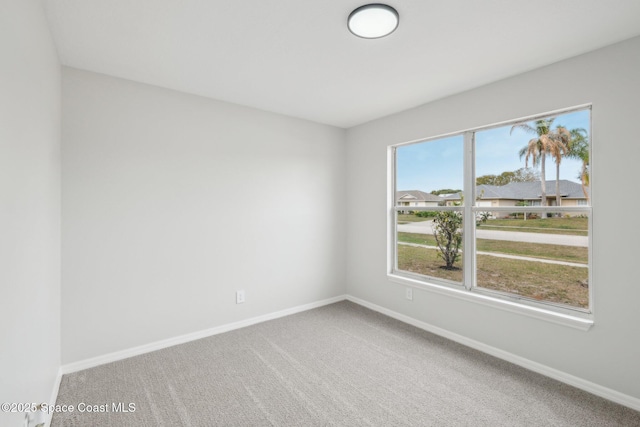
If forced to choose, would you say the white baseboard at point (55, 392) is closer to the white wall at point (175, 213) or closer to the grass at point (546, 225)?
the white wall at point (175, 213)

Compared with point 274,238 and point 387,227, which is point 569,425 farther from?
point 274,238

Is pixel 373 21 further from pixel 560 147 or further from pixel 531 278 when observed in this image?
pixel 531 278

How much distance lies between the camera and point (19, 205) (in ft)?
4.18

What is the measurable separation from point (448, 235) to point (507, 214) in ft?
2.16

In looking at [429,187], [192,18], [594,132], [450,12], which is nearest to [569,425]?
[594,132]

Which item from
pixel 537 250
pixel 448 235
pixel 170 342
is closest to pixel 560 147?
pixel 537 250

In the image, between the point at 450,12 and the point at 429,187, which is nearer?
the point at 450,12

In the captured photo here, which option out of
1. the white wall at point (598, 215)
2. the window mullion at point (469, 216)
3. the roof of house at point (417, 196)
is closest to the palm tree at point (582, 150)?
the white wall at point (598, 215)

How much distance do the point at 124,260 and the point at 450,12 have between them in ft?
9.94

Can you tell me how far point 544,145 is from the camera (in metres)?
2.50

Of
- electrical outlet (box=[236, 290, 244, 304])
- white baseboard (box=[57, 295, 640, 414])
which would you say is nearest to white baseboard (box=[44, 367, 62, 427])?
white baseboard (box=[57, 295, 640, 414])

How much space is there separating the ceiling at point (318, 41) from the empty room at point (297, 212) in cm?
2

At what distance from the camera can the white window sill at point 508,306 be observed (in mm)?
2215

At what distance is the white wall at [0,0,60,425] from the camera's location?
110 centimetres
